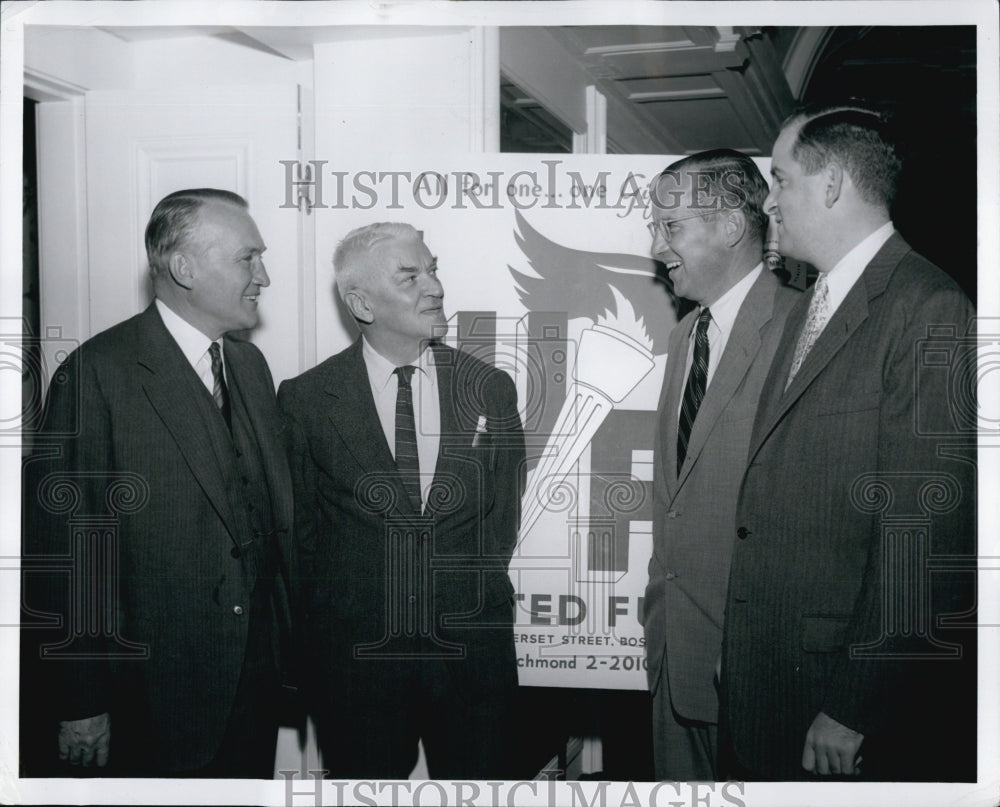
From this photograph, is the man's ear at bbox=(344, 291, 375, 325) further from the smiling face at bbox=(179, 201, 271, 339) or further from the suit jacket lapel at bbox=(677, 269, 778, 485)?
the suit jacket lapel at bbox=(677, 269, 778, 485)

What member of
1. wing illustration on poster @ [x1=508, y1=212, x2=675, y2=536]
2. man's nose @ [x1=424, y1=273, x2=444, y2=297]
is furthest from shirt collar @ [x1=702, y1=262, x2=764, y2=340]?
man's nose @ [x1=424, y1=273, x2=444, y2=297]

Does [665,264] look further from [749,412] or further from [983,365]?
[983,365]

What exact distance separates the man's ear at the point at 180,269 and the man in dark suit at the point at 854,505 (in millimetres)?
1243

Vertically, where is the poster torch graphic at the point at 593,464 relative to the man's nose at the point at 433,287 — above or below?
below

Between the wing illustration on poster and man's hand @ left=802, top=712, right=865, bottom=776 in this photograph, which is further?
the wing illustration on poster

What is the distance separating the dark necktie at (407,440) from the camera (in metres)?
1.90

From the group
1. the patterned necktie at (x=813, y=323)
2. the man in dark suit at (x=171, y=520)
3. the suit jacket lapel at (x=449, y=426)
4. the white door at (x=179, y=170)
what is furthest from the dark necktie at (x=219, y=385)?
the patterned necktie at (x=813, y=323)

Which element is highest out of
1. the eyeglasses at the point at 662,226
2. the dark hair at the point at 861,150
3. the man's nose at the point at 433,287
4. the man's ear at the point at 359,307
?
the dark hair at the point at 861,150

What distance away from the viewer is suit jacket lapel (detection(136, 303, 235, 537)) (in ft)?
6.19

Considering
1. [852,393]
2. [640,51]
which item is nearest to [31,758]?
[852,393]

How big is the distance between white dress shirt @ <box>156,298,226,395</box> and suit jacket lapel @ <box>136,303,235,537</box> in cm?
2

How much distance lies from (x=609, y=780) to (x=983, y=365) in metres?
1.19

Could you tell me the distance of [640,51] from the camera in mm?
1916

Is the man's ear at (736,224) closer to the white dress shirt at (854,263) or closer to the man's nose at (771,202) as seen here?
the man's nose at (771,202)
